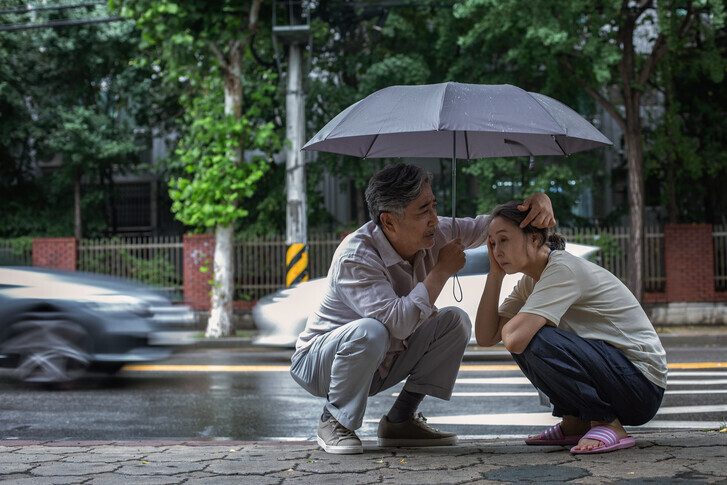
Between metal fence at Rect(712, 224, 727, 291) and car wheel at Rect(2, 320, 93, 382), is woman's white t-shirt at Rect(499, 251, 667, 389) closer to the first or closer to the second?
car wheel at Rect(2, 320, 93, 382)

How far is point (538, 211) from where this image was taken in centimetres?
362

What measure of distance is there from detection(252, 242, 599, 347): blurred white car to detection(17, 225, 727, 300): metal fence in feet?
21.1

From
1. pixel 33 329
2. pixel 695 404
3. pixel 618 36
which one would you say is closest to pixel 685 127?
pixel 618 36

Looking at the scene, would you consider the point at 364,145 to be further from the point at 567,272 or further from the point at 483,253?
the point at 483,253

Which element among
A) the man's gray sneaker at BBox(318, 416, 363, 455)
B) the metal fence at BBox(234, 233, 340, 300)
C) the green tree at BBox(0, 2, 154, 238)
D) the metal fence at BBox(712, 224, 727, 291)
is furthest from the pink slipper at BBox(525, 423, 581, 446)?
the green tree at BBox(0, 2, 154, 238)

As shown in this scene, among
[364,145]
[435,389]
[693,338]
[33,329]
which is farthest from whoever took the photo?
[693,338]

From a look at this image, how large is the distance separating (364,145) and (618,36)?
1251 cm

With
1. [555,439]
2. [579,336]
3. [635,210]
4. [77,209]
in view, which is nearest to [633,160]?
[635,210]

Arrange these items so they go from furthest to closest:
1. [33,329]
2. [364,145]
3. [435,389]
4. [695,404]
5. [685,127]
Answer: [685,127] < [33,329] < [695,404] < [364,145] < [435,389]

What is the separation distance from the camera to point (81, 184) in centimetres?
2084

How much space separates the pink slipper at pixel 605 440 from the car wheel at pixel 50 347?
531 cm

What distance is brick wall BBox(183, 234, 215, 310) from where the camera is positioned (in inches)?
653

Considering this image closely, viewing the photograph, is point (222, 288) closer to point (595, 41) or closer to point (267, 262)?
point (267, 262)

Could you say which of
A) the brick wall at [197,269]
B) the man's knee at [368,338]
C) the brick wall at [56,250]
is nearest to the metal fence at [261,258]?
the brick wall at [56,250]
